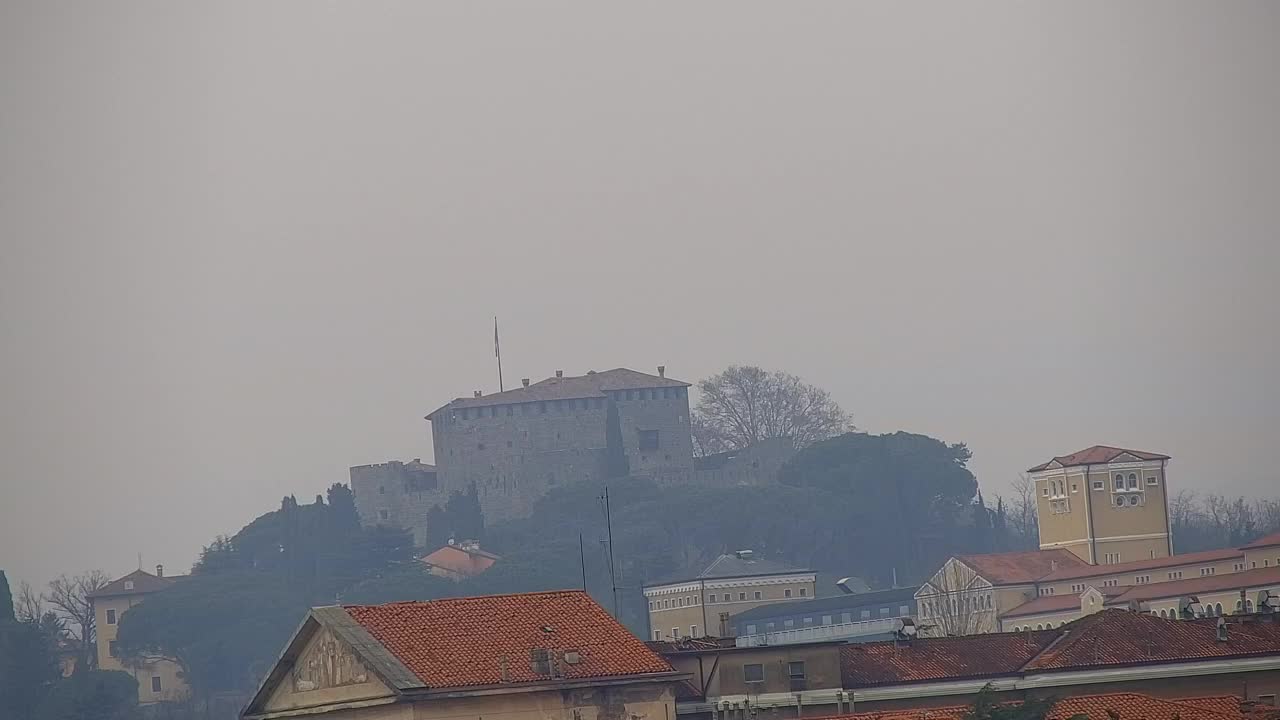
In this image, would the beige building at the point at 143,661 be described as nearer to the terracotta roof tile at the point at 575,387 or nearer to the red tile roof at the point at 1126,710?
the terracotta roof tile at the point at 575,387

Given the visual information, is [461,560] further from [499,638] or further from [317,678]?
[499,638]

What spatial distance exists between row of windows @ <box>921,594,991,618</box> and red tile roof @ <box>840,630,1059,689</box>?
2569 inches

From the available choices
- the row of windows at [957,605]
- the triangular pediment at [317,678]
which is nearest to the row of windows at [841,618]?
the row of windows at [957,605]

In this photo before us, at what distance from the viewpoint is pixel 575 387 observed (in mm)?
160625

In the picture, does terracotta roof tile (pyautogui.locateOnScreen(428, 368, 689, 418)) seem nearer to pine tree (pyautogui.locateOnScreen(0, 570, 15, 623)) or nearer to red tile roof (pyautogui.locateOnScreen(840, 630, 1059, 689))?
pine tree (pyautogui.locateOnScreen(0, 570, 15, 623))

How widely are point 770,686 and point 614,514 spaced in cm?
10597

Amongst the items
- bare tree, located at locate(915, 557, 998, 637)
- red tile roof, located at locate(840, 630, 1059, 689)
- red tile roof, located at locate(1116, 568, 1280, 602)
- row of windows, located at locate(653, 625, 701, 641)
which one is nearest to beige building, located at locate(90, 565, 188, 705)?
row of windows, located at locate(653, 625, 701, 641)

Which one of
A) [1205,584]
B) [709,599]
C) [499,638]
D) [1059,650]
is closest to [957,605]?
[709,599]

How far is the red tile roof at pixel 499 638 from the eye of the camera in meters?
36.0

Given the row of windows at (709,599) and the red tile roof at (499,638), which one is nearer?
the red tile roof at (499,638)

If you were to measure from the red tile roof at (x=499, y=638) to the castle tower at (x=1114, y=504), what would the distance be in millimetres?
81971

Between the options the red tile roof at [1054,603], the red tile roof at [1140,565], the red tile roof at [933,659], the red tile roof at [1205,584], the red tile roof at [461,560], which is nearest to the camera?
the red tile roof at [933,659]

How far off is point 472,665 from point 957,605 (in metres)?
78.7

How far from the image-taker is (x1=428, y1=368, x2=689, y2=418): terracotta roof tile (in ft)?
525
